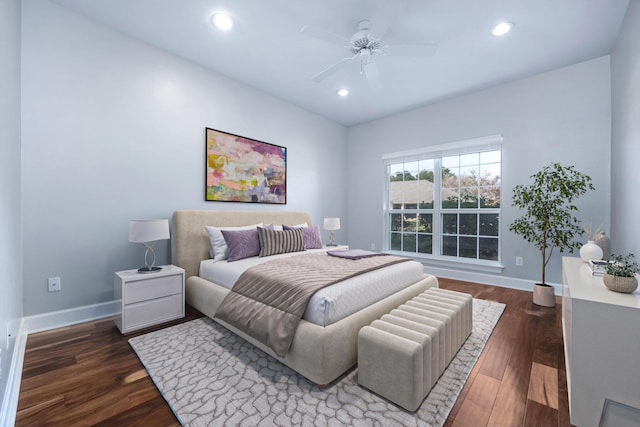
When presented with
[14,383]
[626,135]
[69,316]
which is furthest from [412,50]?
[69,316]

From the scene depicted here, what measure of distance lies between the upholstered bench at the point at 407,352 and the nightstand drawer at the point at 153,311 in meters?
1.90

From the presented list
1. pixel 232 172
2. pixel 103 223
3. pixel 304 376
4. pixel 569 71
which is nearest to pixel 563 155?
pixel 569 71

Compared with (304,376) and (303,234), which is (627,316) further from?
(303,234)

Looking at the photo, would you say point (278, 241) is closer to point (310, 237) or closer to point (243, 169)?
point (310, 237)

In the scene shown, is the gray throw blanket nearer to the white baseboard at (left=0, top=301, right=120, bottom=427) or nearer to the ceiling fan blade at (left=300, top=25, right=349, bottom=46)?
the white baseboard at (left=0, top=301, right=120, bottom=427)

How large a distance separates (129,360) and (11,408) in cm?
59

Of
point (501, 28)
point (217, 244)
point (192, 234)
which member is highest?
point (501, 28)

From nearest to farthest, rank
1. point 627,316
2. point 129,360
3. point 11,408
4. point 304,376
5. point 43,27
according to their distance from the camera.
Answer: point 627,316, point 11,408, point 304,376, point 129,360, point 43,27

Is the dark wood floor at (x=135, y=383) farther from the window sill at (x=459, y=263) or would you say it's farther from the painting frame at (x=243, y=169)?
the painting frame at (x=243, y=169)

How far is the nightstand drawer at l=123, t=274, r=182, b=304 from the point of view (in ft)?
7.50

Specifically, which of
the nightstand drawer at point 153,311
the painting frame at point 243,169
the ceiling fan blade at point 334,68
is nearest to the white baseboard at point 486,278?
the painting frame at point 243,169

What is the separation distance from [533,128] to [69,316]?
562 centimetres

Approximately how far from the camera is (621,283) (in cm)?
140

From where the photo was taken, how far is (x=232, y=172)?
3.58 metres
